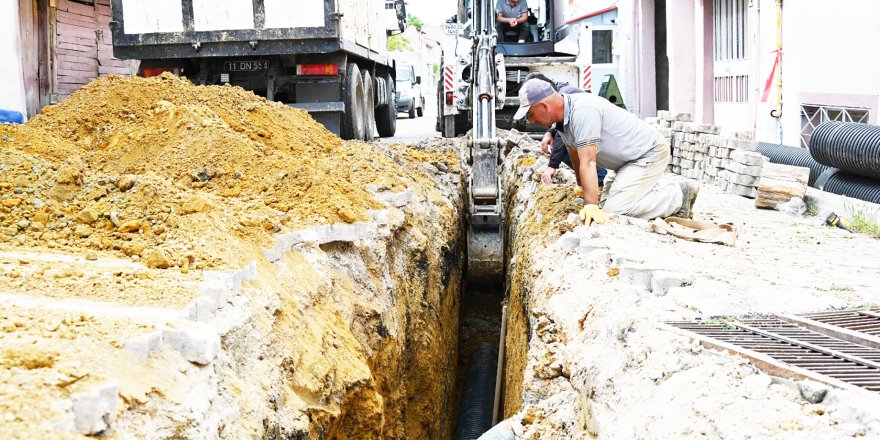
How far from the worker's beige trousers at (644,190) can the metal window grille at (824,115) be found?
158 inches

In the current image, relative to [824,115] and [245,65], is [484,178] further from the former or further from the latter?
[824,115]

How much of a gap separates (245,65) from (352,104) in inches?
61.4

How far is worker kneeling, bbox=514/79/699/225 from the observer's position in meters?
6.18

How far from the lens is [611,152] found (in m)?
6.68

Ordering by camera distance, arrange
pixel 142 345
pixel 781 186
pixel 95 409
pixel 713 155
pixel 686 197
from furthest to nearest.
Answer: pixel 713 155
pixel 781 186
pixel 686 197
pixel 142 345
pixel 95 409

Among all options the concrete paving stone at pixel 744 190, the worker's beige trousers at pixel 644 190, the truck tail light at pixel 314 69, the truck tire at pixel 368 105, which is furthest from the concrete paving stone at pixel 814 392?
the truck tire at pixel 368 105

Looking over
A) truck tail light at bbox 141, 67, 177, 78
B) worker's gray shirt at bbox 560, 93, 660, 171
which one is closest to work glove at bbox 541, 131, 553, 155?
worker's gray shirt at bbox 560, 93, 660, 171

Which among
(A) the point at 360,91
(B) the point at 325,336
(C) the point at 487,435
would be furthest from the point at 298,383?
(A) the point at 360,91

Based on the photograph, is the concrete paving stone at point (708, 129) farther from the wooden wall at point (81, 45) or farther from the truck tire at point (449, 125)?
the wooden wall at point (81, 45)

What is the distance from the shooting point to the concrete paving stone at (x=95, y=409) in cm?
243

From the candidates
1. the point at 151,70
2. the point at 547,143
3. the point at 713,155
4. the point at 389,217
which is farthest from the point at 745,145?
the point at 151,70

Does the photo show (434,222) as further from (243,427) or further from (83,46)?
(83,46)

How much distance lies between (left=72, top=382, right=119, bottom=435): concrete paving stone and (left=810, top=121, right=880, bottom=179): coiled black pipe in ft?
26.6

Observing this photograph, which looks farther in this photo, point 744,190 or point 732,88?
point 732,88
